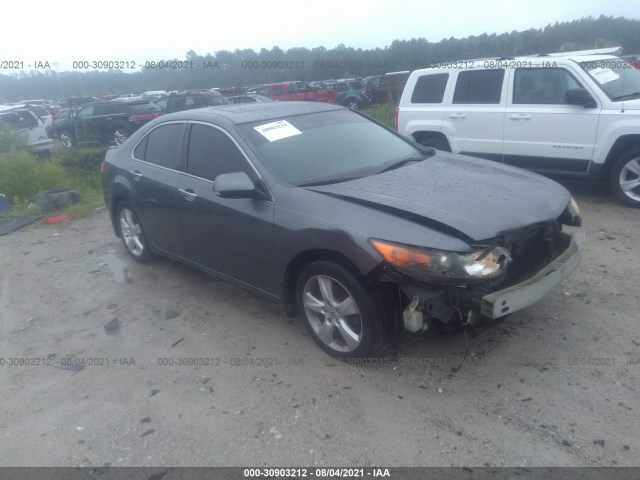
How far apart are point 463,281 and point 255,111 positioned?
2.48 meters

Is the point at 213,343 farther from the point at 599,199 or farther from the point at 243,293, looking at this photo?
the point at 599,199

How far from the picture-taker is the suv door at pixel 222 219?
154 inches

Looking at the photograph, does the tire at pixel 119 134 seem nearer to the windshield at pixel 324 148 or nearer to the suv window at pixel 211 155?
the suv window at pixel 211 155

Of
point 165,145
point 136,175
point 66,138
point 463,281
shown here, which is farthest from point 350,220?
point 66,138

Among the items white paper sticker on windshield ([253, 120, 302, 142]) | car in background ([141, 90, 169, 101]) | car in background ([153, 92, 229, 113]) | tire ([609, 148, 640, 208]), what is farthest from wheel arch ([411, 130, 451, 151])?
car in background ([141, 90, 169, 101])

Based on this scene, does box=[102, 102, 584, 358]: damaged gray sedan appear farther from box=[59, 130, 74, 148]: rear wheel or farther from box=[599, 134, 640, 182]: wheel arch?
box=[59, 130, 74, 148]: rear wheel

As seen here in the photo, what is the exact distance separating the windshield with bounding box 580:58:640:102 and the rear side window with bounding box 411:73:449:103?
6.05 ft

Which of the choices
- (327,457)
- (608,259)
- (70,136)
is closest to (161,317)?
(327,457)

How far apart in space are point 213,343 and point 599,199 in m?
5.34

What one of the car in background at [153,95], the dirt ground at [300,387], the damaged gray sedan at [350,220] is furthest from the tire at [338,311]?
the car in background at [153,95]

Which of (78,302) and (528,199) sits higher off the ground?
(528,199)

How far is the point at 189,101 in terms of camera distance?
1714 cm

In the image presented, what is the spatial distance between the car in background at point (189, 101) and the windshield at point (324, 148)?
1134cm

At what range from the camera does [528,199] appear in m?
3.66
